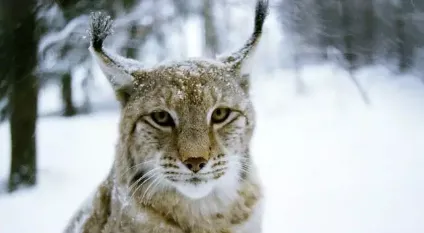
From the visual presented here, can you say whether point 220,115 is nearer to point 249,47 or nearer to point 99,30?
point 249,47

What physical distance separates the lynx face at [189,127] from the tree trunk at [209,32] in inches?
58.7

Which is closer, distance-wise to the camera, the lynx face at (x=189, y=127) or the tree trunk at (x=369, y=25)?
the lynx face at (x=189, y=127)

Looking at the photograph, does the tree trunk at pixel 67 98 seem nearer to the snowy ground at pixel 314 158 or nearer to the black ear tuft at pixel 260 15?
the snowy ground at pixel 314 158

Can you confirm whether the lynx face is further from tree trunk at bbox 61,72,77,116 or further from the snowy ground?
tree trunk at bbox 61,72,77,116

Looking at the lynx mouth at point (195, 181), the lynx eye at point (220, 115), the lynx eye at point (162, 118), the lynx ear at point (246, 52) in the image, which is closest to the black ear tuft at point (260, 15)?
the lynx ear at point (246, 52)

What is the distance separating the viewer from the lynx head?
5.16 feet

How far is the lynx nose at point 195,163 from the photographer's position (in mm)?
1543

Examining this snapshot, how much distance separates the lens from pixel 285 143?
10.9ft

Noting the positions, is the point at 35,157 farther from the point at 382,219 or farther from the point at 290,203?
the point at 382,219

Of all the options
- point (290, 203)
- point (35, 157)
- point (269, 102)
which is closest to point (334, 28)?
point (269, 102)

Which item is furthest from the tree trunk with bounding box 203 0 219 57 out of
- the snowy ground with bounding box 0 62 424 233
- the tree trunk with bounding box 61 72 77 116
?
the tree trunk with bounding box 61 72 77 116

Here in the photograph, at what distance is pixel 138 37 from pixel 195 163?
1.81 m

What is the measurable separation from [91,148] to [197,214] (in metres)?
1.65

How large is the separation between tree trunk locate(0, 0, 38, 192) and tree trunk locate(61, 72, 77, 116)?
0.54 feet
